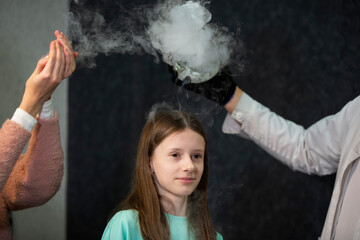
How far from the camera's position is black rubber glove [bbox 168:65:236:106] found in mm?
1390

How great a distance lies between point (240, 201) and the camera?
71.2 inches

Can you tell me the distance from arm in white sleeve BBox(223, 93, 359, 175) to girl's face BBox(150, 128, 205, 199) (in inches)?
15.2

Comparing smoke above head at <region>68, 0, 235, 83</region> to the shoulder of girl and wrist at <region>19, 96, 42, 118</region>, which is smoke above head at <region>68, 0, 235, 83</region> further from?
the shoulder of girl

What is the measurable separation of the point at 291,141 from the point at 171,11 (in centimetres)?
63

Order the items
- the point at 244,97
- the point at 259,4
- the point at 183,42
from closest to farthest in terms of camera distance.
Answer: the point at 183,42 → the point at 244,97 → the point at 259,4

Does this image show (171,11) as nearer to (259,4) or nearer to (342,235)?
(259,4)

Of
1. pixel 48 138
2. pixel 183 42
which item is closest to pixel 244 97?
pixel 183 42

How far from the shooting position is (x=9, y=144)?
96 cm

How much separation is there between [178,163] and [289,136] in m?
0.56

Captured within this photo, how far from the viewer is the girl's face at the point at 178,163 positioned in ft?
3.62

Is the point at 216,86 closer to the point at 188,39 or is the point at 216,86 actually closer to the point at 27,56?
the point at 188,39

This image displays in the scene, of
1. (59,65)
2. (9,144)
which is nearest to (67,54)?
(59,65)

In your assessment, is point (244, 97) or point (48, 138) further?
point (244, 97)

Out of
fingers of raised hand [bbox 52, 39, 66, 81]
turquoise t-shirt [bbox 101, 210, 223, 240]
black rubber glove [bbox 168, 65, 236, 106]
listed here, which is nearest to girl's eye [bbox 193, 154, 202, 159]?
turquoise t-shirt [bbox 101, 210, 223, 240]
